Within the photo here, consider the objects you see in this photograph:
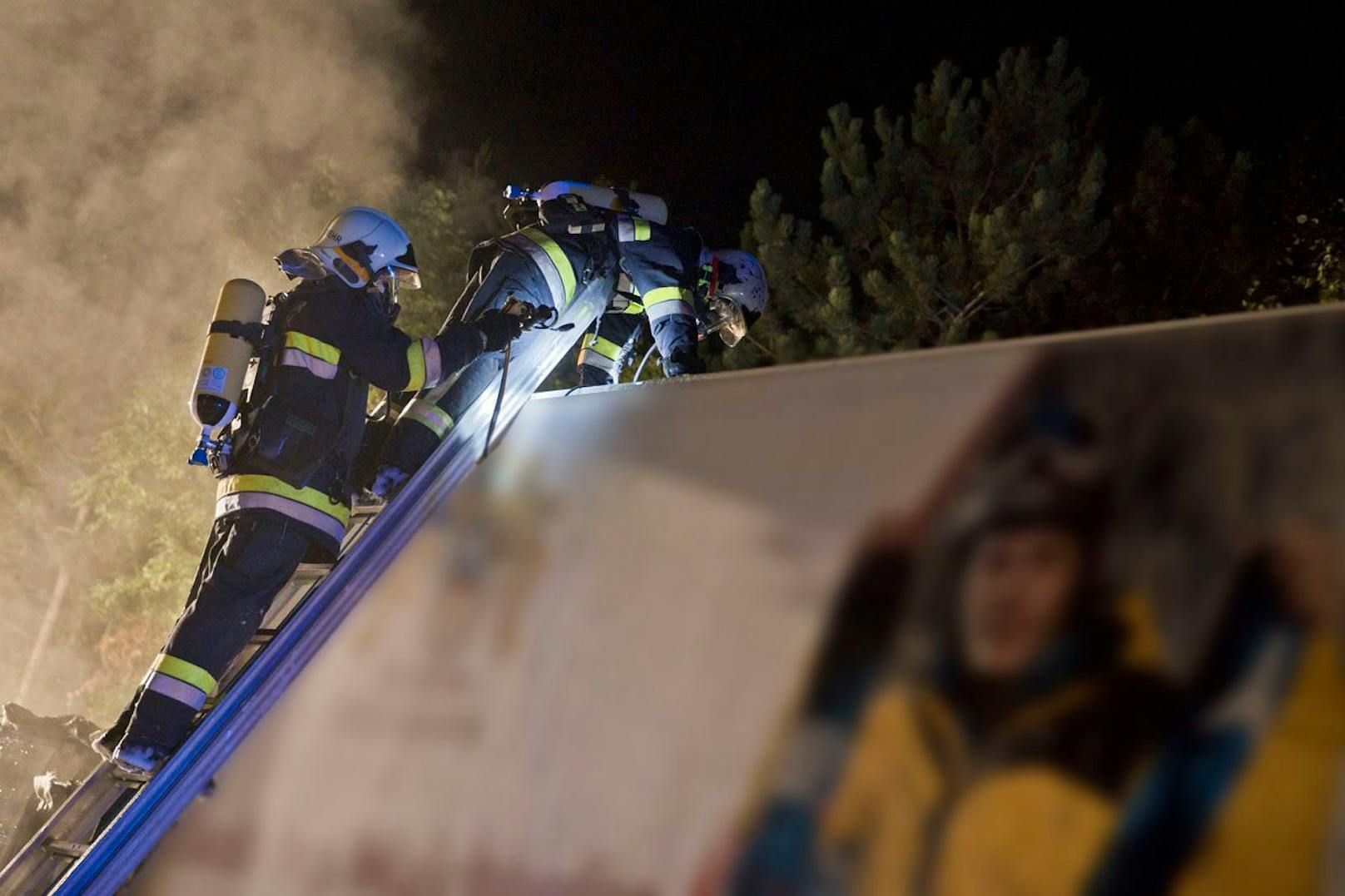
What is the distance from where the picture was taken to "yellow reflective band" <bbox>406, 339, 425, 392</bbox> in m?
4.08

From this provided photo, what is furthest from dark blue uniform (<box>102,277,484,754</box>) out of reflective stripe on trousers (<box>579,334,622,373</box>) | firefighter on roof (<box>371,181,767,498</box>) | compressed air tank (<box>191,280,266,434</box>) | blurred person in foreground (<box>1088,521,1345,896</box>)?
blurred person in foreground (<box>1088,521,1345,896</box>)

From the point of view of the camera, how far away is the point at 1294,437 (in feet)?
5.15

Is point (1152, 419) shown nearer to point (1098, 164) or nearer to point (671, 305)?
point (671, 305)

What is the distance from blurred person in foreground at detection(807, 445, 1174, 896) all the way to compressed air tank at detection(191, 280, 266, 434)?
265cm

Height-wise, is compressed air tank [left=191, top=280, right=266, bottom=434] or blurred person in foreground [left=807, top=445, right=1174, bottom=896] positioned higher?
compressed air tank [left=191, top=280, right=266, bottom=434]

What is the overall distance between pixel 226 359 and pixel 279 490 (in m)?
0.45

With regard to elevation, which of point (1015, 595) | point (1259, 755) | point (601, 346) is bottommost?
point (1259, 755)

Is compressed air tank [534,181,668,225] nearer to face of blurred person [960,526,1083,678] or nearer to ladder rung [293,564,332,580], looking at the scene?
ladder rung [293,564,332,580]

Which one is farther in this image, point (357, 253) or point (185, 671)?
point (357, 253)

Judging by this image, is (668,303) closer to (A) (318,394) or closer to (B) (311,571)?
(A) (318,394)

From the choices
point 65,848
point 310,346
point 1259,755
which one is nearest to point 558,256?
point 310,346

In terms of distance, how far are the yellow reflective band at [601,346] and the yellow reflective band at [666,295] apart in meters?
0.44

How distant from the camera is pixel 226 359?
376cm

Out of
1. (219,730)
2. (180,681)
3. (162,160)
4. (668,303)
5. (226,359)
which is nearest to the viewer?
(219,730)
